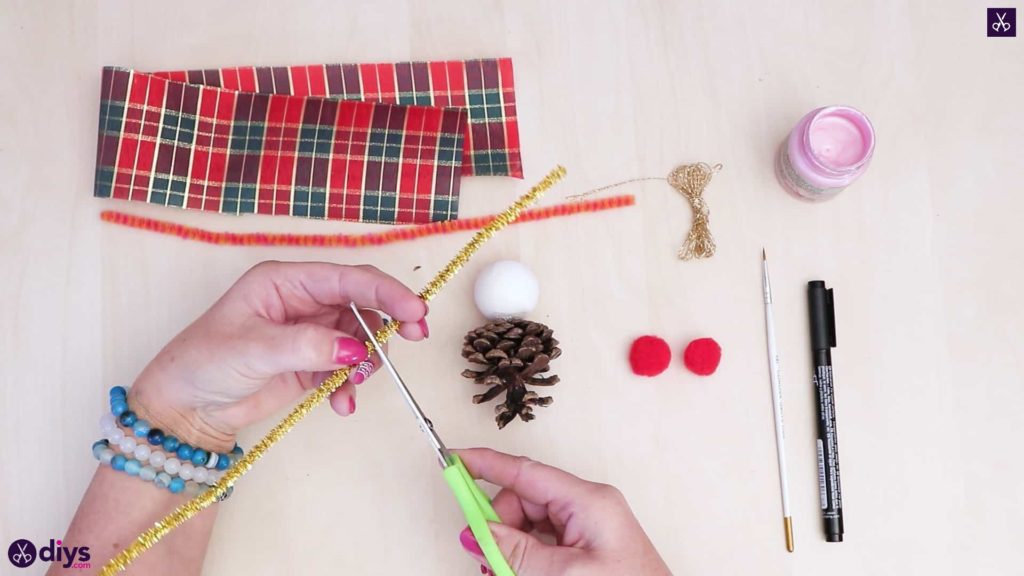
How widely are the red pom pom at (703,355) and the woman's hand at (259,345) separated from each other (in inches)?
12.1

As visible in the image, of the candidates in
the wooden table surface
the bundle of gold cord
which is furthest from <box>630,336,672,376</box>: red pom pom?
the bundle of gold cord

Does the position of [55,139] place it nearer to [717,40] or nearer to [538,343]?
[538,343]

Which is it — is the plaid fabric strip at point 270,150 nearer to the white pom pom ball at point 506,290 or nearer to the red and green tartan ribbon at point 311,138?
the red and green tartan ribbon at point 311,138

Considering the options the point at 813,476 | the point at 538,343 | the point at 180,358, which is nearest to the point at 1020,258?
the point at 813,476

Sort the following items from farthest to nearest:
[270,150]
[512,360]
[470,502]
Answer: [270,150] → [512,360] → [470,502]

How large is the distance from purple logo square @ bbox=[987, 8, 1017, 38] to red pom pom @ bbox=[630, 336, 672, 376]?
55 centimetres

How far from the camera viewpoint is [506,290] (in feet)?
2.77

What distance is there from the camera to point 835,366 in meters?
0.90

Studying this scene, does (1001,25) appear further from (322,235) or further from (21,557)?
(21,557)

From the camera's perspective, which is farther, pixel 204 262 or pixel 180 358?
pixel 204 262

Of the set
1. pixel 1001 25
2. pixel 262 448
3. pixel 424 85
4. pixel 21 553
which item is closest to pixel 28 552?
pixel 21 553

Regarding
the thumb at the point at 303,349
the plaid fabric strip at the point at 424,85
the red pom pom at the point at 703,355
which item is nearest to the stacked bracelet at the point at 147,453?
the thumb at the point at 303,349

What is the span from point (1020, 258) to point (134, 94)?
1062 millimetres

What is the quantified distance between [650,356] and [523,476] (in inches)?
8.3
